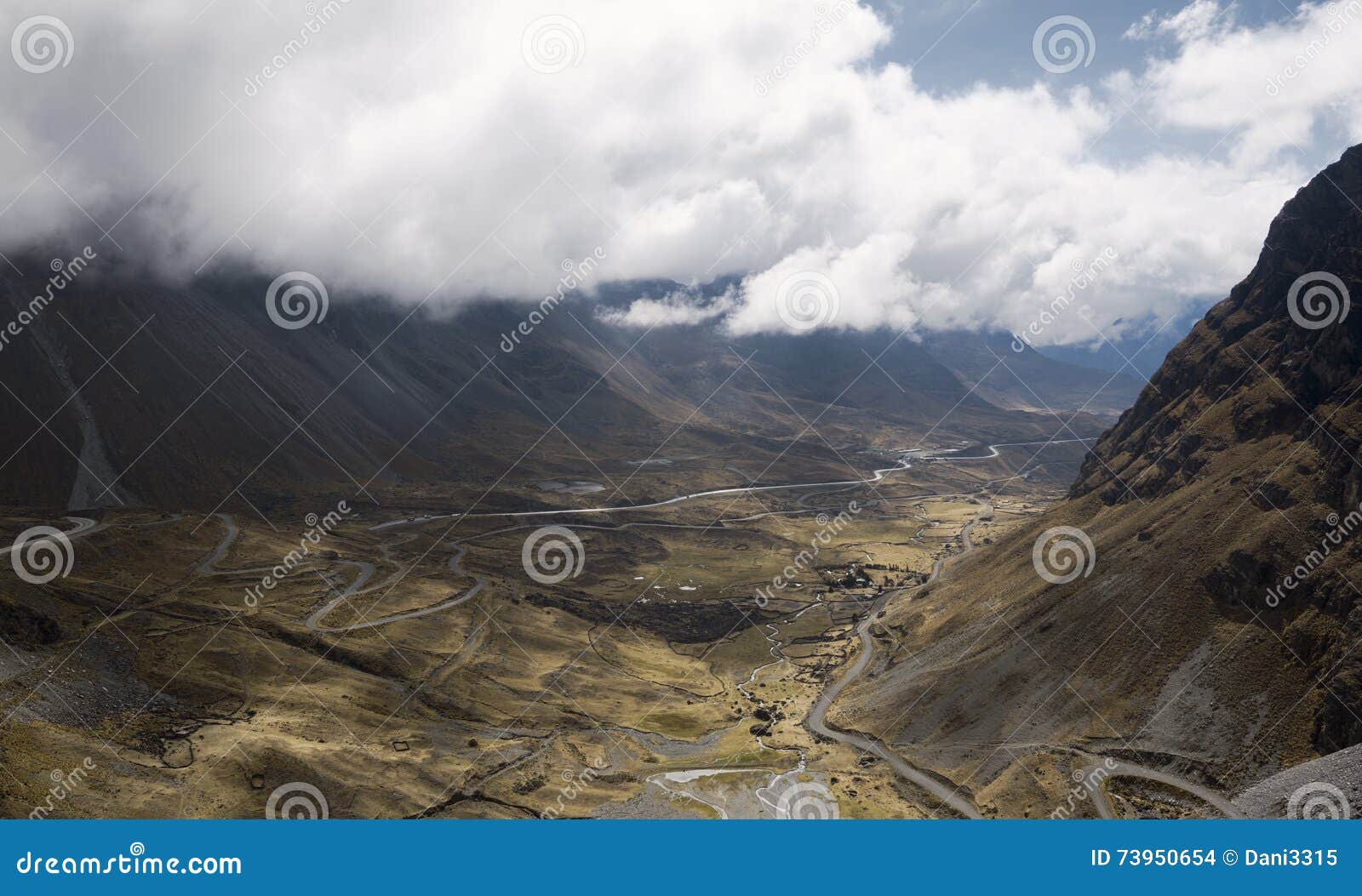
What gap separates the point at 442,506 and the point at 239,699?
11733cm

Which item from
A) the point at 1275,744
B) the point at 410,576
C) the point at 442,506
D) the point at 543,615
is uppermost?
the point at 442,506

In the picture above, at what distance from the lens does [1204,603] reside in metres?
75.4

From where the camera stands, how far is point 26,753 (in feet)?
177

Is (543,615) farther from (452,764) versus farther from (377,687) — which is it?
(452,764)

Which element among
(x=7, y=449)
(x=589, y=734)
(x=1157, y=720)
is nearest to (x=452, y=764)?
(x=589, y=734)
